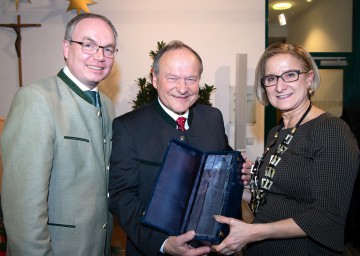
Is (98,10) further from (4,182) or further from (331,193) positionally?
(331,193)

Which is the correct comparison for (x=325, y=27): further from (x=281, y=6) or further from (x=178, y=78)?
(x=178, y=78)

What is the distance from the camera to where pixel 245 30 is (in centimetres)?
434

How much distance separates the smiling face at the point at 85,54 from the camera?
5.13 feet

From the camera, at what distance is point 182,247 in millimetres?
1267

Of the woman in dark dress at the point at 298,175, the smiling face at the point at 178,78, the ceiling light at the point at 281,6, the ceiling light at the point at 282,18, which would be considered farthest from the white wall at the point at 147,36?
the smiling face at the point at 178,78

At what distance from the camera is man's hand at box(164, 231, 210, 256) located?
48.1 inches

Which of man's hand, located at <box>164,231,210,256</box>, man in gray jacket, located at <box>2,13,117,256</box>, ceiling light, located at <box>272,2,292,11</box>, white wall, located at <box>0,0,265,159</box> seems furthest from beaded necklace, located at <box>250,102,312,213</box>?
ceiling light, located at <box>272,2,292,11</box>

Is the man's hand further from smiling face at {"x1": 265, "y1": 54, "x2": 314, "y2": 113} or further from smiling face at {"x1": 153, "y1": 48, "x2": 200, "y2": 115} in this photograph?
smiling face at {"x1": 265, "y1": 54, "x2": 314, "y2": 113}

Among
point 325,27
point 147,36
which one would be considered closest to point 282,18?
point 325,27

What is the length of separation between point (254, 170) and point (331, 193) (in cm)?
46

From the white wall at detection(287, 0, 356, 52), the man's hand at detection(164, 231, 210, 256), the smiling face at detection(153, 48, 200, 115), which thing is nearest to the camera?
the man's hand at detection(164, 231, 210, 256)

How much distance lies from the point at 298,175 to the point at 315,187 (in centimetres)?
10

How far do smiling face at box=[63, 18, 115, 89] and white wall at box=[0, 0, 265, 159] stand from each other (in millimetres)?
2826

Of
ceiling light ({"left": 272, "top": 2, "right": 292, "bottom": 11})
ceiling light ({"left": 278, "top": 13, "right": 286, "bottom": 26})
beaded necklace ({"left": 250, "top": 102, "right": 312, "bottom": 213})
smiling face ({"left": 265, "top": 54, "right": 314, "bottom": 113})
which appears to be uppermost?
ceiling light ({"left": 272, "top": 2, "right": 292, "bottom": 11})
